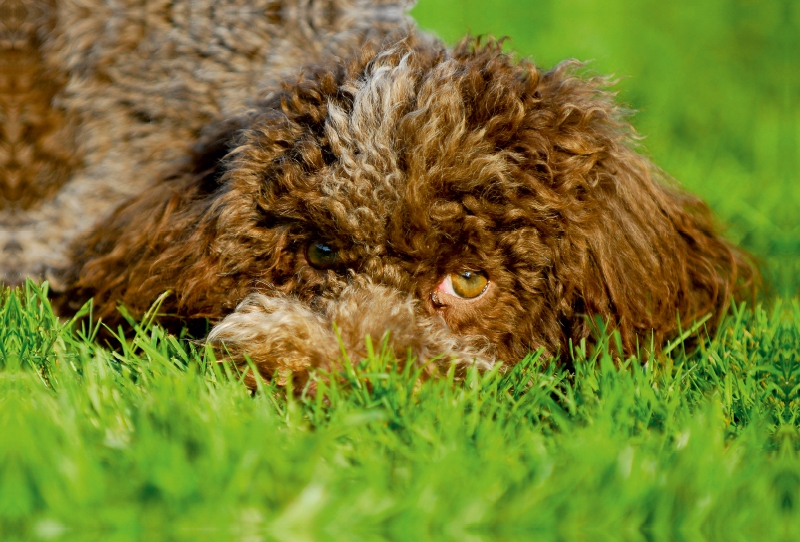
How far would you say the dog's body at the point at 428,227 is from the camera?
2.82 metres

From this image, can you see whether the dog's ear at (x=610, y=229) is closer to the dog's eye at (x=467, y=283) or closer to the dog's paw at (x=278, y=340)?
the dog's eye at (x=467, y=283)

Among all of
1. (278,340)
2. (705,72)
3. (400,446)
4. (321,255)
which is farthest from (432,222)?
(705,72)

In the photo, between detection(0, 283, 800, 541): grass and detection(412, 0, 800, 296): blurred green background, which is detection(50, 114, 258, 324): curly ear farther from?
detection(412, 0, 800, 296): blurred green background

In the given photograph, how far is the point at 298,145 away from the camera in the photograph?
119 inches

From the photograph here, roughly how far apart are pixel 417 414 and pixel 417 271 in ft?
2.30

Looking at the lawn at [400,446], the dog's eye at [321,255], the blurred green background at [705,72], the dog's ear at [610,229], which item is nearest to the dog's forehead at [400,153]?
the dog's eye at [321,255]

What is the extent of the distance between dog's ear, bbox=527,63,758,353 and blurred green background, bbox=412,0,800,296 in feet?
5.68

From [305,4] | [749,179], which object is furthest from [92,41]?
[749,179]

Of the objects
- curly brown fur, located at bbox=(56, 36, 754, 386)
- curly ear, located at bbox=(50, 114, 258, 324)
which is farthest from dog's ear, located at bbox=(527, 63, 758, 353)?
curly ear, located at bbox=(50, 114, 258, 324)

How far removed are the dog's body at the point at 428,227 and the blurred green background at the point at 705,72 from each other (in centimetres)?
205

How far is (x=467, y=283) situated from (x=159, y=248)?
119cm

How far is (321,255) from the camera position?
2996mm

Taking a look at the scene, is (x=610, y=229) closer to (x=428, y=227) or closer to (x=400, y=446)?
(x=428, y=227)

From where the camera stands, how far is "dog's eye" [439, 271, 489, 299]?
2928mm
